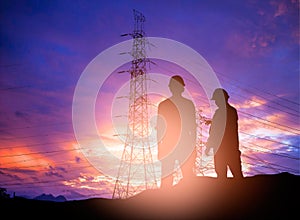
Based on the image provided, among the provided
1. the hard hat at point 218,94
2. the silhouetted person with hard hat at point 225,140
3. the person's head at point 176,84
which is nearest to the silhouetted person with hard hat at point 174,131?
the person's head at point 176,84

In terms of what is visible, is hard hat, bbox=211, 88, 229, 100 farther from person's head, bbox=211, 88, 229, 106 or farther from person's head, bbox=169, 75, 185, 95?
person's head, bbox=169, 75, 185, 95

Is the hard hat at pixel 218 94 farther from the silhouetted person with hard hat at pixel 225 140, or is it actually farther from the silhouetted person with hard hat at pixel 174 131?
the silhouetted person with hard hat at pixel 174 131

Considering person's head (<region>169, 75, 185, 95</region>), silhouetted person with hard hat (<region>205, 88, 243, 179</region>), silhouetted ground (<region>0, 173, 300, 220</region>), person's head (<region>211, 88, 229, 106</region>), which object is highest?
person's head (<region>169, 75, 185, 95</region>)

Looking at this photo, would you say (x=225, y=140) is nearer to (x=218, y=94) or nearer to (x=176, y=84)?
(x=218, y=94)

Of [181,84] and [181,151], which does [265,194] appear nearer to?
[181,151]

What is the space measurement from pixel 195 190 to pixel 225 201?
124 centimetres

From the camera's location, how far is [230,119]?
11570 mm

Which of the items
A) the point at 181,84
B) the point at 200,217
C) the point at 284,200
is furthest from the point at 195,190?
the point at 181,84

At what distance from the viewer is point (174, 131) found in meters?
11.6

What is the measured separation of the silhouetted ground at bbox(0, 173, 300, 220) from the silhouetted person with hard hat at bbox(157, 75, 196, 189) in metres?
0.78

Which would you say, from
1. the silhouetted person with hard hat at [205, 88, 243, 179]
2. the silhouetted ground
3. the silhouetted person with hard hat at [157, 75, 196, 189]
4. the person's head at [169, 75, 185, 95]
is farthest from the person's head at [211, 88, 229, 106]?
the silhouetted ground

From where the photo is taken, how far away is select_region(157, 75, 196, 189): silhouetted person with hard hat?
37.8ft

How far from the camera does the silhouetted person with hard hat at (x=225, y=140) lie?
11445 millimetres

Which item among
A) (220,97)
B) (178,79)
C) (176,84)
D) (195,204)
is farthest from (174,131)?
(195,204)
